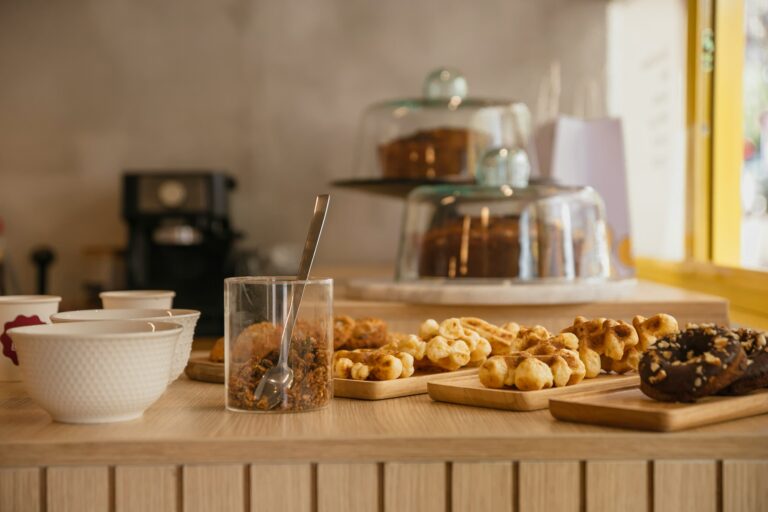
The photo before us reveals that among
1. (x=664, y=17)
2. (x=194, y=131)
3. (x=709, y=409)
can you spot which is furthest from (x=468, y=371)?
(x=194, y=131)

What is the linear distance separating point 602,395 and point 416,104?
2.01 metres

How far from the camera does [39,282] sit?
3.78 m

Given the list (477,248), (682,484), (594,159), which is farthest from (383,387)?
(594,159)

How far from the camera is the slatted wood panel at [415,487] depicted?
2.69 feet

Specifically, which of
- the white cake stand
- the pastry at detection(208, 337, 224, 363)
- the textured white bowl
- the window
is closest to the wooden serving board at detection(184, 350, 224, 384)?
the pastry at detection(208, 337, 224, 363)

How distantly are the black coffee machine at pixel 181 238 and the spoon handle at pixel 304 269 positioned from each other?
7.57 feet

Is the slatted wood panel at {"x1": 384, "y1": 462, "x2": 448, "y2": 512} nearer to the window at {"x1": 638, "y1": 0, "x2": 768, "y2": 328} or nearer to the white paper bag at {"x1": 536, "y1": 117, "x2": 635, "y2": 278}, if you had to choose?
the window at {"x1": 638, "y1": 0, "x2": 768, "y2": 328}

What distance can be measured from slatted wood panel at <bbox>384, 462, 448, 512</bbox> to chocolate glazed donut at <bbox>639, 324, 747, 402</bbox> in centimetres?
24

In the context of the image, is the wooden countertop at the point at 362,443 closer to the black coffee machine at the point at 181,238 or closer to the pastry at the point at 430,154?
the pastry at the point at 430,154

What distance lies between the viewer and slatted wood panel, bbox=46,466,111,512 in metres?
0.81

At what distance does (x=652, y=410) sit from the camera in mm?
843

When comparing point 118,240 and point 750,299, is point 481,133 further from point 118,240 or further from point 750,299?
Result: point 118,240

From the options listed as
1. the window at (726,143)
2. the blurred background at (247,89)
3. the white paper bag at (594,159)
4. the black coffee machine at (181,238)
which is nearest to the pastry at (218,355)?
the window at (726,143)

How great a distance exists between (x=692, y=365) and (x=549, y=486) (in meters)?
0.19
